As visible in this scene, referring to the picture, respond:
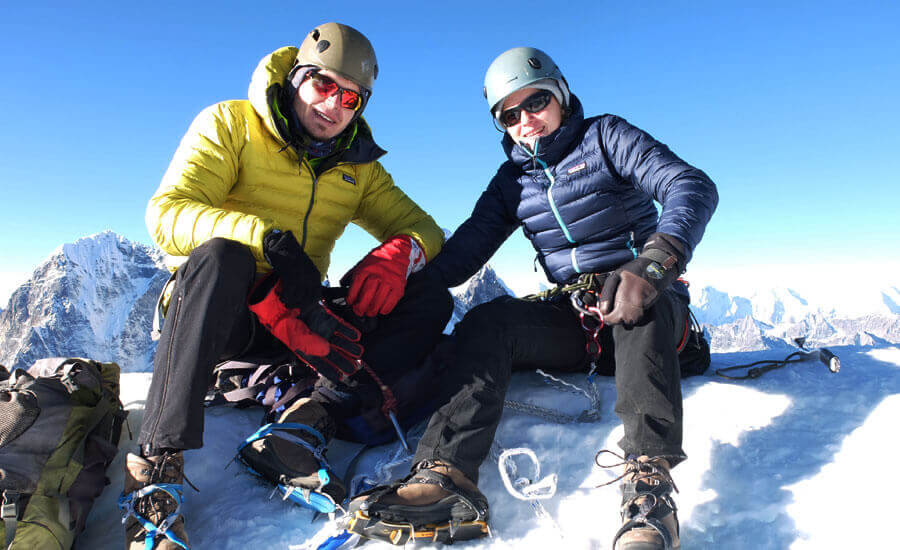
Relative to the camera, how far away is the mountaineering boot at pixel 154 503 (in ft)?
6.63

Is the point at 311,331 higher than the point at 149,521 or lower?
higher

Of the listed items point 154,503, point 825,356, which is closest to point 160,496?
point 154,503

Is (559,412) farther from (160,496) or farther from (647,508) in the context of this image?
(160,496)

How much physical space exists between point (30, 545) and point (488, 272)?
145 meters

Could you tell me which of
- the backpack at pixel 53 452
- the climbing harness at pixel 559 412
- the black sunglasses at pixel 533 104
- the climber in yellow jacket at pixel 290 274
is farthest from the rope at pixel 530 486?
the black sunglasses at pixel 533 104

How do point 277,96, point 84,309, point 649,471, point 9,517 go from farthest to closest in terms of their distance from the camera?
point 84,309 → point 277,96 → point 649,471 → point 9,517

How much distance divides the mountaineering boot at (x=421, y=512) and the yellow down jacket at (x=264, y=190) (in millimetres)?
1455

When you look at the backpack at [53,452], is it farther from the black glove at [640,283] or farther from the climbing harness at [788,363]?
the climbing harness at [788,363]

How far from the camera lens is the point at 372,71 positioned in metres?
3.65

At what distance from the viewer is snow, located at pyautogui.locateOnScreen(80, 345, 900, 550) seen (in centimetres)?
210

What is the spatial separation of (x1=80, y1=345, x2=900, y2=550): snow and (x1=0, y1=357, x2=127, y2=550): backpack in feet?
0.77

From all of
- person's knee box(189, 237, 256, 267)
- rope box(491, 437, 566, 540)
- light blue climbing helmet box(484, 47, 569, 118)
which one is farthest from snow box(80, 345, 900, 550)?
light blue climbing helmet box(484, 47, 569, 118)

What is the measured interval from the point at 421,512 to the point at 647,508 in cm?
98

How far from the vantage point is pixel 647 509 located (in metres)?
2.00
